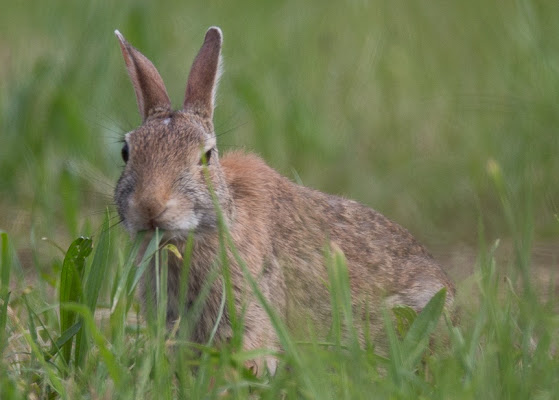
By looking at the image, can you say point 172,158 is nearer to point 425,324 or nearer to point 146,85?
point 146,85

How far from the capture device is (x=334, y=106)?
7.49 m

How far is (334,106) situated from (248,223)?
9.76ft

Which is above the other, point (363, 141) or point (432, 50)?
point (432, 50)

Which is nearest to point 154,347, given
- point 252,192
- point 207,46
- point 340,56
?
point 252,192

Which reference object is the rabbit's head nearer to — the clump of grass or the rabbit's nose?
the rabbit's nose

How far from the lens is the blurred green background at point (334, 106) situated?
6.06 meters

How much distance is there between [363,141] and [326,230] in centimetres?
225

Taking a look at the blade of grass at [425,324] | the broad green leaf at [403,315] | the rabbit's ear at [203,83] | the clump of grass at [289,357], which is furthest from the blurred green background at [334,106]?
the blade of grass at [425,324]

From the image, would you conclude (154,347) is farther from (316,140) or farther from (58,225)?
(316,140)

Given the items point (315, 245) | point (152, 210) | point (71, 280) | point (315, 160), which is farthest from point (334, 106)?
point (71, 280)

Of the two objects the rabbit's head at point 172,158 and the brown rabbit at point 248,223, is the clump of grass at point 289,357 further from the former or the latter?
the brown rabbit at point 248,223

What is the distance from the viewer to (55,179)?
6.30 m

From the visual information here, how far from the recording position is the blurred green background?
606 cm

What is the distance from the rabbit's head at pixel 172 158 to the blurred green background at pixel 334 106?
2.68 ft
